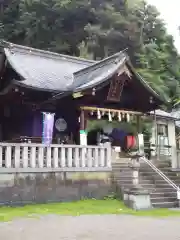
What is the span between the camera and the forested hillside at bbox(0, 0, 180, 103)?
1351 inches

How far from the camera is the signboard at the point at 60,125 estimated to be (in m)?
17.3

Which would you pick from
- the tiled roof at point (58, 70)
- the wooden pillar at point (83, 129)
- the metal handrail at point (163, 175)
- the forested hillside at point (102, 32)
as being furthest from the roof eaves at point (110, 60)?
the forested hillside at point (102, 32)

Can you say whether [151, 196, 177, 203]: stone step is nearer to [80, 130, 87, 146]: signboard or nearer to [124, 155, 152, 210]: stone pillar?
[124, 155, 152, 210]: stone pillar

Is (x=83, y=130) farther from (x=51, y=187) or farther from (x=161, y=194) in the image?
(x=161, y=194)

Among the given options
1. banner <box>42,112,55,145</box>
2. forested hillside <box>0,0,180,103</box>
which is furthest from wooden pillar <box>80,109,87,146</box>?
forested hillside <box>0,0,180,103</box>

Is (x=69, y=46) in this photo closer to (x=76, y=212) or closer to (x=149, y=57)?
(x=149, y=57)

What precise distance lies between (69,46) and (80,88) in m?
24.1

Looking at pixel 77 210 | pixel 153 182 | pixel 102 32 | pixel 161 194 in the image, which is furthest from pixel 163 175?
pixel 102 32

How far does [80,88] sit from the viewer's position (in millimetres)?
15008

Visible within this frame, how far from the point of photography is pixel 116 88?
671 inches

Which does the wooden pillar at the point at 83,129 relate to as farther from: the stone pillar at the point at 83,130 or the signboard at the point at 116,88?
the signboard at the point at 116,88

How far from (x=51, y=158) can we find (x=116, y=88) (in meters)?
5.80

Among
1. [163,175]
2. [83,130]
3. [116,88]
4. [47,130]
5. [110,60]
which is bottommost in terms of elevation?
[163,175]

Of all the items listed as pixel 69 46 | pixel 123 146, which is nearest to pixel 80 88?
pixel 123 146
